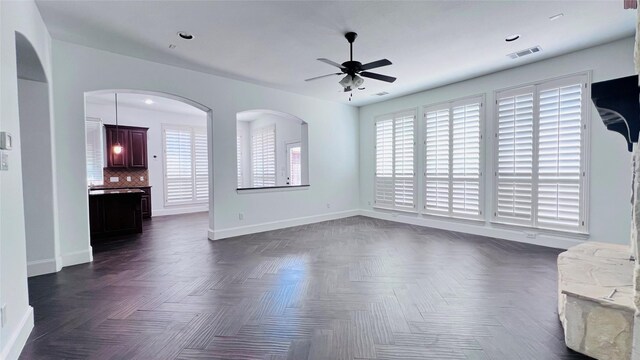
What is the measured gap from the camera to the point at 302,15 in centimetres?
315

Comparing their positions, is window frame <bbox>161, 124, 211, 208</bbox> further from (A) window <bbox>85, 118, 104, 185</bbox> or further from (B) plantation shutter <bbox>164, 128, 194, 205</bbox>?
(A) window <bbox>85, 118, 104, 185</bbox>

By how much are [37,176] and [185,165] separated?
5258 millimetres

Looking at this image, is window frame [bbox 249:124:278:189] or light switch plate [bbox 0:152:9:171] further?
window frame [bbox 249:124:278:189]

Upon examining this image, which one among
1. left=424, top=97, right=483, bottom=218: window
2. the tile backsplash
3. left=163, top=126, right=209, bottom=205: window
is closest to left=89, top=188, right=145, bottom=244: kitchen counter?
the tile backsplash

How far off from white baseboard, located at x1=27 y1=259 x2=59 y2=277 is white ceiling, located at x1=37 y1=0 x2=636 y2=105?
9.23ft

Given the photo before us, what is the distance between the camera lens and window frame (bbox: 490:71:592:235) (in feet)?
13.7

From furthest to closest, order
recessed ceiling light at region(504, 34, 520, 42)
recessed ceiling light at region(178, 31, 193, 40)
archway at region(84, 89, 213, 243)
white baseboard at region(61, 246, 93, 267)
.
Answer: archway at region(84, 89, 213, 243), white baseboard at region(61, 246, 93, 267), recessed ceiling light at region(504, 34, 520, 42), recessed ceiling light at region(178, 31, 193, 40)

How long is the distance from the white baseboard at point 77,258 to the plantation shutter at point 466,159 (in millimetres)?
6197

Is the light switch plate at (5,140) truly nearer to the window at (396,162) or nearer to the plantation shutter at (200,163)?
the window at (396,162)

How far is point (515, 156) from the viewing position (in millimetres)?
4891

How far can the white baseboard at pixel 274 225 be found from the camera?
5.30 metres

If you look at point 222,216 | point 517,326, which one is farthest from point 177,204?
point 517,326

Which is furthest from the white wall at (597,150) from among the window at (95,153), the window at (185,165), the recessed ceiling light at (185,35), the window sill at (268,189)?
the window at (95,153)

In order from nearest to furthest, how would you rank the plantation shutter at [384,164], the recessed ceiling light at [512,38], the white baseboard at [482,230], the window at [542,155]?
the recessed ceiling light at [512,38] → the window at [542,155] → the white baseboard at [482,230] → the plantation shutter at [384,164]
